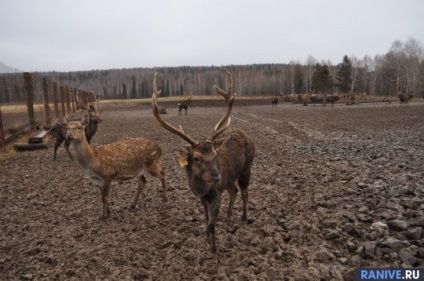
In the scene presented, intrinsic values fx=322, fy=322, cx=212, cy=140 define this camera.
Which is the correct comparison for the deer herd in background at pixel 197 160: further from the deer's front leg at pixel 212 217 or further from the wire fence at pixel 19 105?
the wire fence at pixel 19 105

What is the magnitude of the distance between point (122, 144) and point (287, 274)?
419 centimetres

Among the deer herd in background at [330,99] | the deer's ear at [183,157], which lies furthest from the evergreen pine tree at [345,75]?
the deer's ear at [183,157]

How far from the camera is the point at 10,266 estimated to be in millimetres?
4402

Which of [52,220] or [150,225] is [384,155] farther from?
[52,220]

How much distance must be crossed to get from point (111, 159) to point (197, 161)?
7.72ft

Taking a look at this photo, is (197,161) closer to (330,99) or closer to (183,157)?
(183,157)

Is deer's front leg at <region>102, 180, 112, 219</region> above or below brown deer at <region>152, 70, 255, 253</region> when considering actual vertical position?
below

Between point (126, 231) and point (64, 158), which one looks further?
point (64, 158)

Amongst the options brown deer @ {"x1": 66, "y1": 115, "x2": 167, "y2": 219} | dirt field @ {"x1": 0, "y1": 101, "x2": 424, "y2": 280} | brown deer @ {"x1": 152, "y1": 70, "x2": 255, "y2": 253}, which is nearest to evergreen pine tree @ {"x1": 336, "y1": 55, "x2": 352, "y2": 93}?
dirt field @ {"x1": 0, "y1": 101, "x2": 424, "y2": 280}

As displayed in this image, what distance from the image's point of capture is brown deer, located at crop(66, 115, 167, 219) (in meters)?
5.99

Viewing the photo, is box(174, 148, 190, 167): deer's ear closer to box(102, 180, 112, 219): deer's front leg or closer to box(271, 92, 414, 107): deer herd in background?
box(102, 180, 112, 219): deer's front leg

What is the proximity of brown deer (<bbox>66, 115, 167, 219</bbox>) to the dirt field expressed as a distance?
25.1 inches

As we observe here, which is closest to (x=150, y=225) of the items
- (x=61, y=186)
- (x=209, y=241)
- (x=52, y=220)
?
(x=209, y=241)

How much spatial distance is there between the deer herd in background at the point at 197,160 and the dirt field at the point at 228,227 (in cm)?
48
